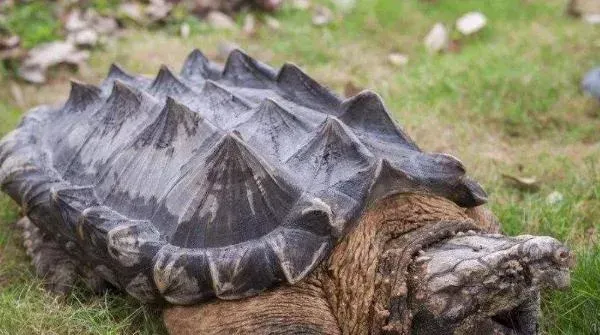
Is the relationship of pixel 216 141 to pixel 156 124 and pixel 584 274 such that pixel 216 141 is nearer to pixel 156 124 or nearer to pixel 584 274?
pixel 156 124

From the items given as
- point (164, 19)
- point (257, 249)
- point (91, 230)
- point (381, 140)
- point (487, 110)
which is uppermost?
point (381, 140)

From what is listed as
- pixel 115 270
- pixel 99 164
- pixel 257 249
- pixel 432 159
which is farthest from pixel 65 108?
pixel 432 159

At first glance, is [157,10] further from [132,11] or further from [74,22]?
[74,22]

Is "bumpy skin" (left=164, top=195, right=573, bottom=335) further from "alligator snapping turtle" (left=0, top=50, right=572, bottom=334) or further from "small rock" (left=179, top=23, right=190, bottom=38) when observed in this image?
"small rock" (left=179, top=23, right=190, bottom=38)

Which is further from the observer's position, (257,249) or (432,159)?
(432,159)

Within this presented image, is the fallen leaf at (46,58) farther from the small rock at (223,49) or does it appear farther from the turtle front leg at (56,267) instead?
the turtle front leg at (56,267)

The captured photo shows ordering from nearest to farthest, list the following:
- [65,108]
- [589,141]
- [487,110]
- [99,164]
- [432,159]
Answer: [432,159]
[99,164]
[65,108]
[589,141]
[487,110]

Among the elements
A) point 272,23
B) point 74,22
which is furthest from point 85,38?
point 272,23

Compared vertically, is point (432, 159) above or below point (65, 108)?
above
